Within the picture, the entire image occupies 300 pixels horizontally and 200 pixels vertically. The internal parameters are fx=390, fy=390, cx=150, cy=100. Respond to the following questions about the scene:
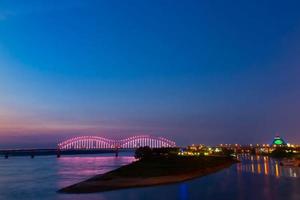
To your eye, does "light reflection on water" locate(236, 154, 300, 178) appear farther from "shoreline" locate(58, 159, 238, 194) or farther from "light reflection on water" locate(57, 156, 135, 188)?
"light reflection on water" locate(57, 156, 135, 188)

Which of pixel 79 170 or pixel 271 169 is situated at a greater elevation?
pixel 79 170

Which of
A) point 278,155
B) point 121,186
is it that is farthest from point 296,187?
point 278,155

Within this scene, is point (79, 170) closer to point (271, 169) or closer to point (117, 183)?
point (271, 169)

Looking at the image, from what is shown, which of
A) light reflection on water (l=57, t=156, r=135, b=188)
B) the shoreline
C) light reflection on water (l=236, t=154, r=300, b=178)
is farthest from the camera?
light reflection on water (l=236, t=154, r=300, b=178)

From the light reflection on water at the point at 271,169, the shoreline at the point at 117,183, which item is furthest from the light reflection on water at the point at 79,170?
the light reflection on water at the point at 271,169

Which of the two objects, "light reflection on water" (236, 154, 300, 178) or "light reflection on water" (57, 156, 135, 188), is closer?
"light reflection on water" (57, 156, 135, 188)

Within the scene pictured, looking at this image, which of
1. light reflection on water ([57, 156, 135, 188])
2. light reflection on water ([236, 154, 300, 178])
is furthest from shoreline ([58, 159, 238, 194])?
light reflection on water ([236, 154, 300, 178])

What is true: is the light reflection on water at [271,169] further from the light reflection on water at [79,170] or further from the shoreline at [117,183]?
the light reflection on water at [79,170]

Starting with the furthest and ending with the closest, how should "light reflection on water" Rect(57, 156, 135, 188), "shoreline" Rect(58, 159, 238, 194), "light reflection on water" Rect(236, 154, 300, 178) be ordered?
"light reflection on water" Rect(236, 154, 300, 178) → "light reflection on water" Rect(57, 156, 135, 188) → "shoreline" Rect(58, 159, 238, 194)

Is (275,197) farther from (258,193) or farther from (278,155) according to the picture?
(278,155)

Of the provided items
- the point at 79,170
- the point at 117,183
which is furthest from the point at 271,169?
the point at 117,183

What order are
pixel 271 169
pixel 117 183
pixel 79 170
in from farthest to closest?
1. pixel 79 170
2. pixel 271 169
3. pixel 117 183
